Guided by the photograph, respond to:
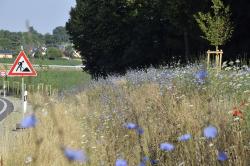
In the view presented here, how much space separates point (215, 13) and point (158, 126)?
1691 centimetres

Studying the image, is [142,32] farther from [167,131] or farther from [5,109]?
[167,131]

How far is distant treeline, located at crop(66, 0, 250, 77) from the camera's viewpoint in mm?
26016

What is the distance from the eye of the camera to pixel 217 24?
21500 mm

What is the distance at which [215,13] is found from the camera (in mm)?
21875

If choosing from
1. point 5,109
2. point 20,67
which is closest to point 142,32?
point 5,109

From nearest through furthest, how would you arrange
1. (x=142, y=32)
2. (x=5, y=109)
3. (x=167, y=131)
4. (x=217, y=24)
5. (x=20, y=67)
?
(x=167, y=131) → (x=20, y=67) → (x=217, y=24) → (x=142, y=32) → (x=5, y=109)

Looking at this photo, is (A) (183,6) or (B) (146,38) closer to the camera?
(A) (183,6)

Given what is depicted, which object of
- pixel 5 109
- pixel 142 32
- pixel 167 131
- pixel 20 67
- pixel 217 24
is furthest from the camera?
pixel 5 109

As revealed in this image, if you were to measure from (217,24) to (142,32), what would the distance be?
617 inches

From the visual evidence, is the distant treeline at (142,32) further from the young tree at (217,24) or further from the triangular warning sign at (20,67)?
the triangular warning sign at (20,67)

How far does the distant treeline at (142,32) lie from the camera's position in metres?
26.0

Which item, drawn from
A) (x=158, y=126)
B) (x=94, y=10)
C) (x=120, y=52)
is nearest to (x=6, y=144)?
(x=158, y=126)

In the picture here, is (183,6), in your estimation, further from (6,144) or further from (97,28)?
(6,144)

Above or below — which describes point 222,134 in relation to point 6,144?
above
